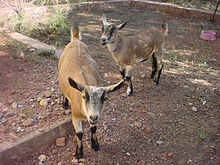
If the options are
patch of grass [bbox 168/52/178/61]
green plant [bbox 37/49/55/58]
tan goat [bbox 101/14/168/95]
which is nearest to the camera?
tan goat [bbox 101/14/168/95]

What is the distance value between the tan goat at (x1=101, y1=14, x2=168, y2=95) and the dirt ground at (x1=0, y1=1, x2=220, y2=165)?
464 millimetres

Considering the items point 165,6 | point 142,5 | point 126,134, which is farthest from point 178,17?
point 126,134

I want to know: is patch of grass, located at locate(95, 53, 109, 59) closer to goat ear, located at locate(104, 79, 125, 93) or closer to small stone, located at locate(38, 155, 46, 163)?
small stone, located at locate(38, 155, 46, 163)

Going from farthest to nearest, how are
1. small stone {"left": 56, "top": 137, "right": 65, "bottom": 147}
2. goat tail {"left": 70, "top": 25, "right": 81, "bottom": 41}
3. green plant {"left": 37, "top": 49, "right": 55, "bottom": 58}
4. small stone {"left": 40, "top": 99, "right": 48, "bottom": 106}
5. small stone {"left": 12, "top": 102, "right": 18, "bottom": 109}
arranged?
green plant {"left": 37, "top": 49, "right": 55, "bottom": 58} < goat tail {"left": 70, "top": 25, "right": 81, "bottom": 41} < small stone {"left": 40, "top": 99, "right": 48, "bottom": 106} < small stone {"left": 12, "top": 102, "right": 18, "bottom": 109} < small stone {"left": 56, "top": 137, "right": 65, "bottom": 147}

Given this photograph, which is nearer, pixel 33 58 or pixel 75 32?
pixel 75 32

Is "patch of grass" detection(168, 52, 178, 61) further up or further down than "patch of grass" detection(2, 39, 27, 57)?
further down

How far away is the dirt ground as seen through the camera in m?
3.52

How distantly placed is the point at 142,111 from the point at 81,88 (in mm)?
2099

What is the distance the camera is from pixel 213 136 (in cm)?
394

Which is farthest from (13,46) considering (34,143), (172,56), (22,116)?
(172,56)

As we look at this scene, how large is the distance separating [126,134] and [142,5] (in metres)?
9.00

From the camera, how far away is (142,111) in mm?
4480

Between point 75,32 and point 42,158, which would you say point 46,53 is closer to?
point 75,32

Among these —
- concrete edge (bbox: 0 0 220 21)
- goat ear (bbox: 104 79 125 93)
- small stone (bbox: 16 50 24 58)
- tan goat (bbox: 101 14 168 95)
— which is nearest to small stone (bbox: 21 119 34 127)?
goat ear (bbox: 104 79 125 93)
